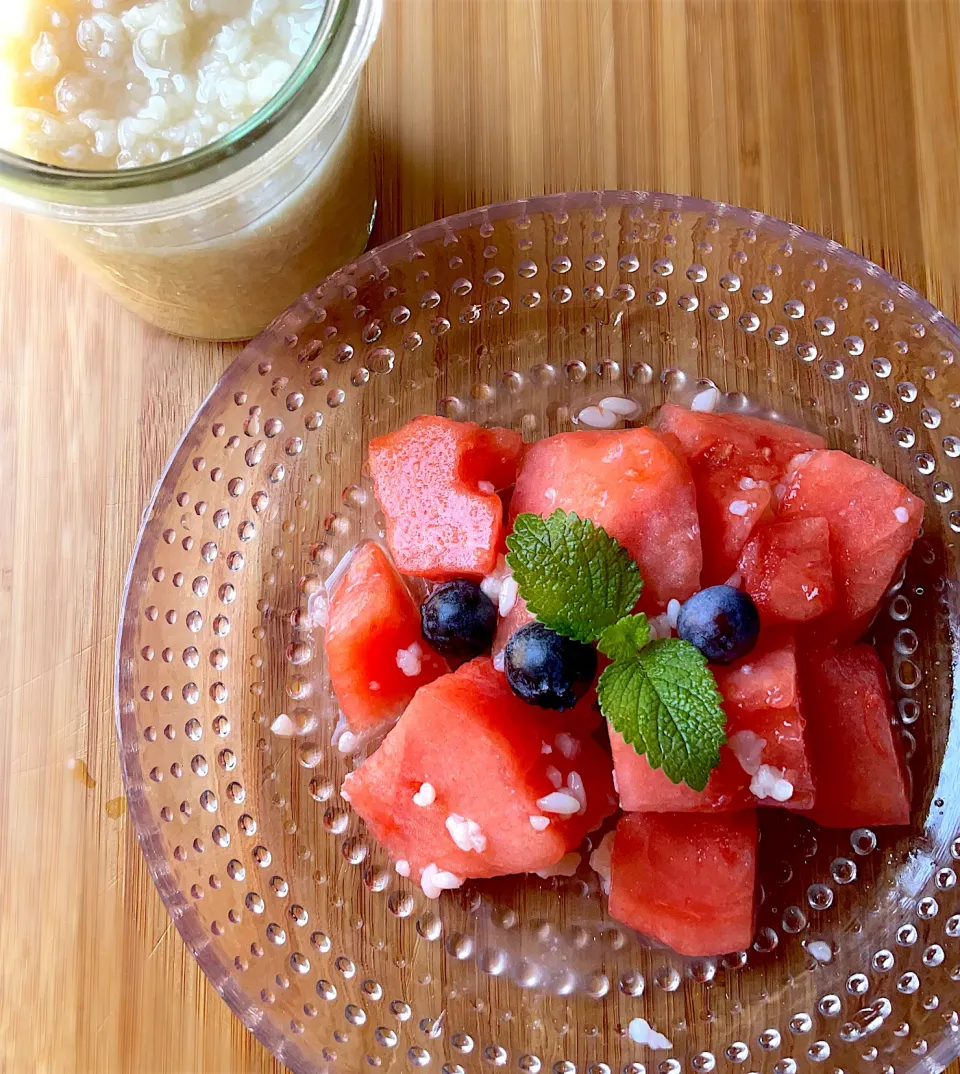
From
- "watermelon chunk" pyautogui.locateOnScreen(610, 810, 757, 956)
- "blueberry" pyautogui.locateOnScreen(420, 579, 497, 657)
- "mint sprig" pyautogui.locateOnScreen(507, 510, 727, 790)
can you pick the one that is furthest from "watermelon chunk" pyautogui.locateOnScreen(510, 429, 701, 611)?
"watermelon chunk" pyautogui.locateOnScreen(610, 810, 757, 956)

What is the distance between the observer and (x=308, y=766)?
129 centimetres

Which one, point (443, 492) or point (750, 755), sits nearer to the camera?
point (750, 755)

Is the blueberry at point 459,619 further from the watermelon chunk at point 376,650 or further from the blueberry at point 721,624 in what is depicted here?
the blueberry at point 721,624

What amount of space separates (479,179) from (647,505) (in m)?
0.59

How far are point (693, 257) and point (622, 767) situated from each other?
2.06 feet

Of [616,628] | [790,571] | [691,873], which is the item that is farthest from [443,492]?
[691,873]

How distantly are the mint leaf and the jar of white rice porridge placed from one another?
1.47 feet

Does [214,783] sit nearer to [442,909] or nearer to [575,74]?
[442,909]

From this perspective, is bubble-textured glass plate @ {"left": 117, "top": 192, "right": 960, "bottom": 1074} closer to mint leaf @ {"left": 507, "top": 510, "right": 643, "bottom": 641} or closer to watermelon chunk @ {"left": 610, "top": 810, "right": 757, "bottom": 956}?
watermelon chunk @ {"left": 610, "top": 810, "right": 757, "bottom": 956}

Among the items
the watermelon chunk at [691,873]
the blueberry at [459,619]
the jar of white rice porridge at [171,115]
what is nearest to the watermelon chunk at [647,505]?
the blueberry at [459,619]

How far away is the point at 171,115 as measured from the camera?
109 centimetres

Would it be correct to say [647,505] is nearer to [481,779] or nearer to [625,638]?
[625,638]

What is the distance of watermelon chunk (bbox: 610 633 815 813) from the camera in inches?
42.4

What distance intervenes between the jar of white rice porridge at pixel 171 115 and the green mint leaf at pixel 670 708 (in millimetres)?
615
